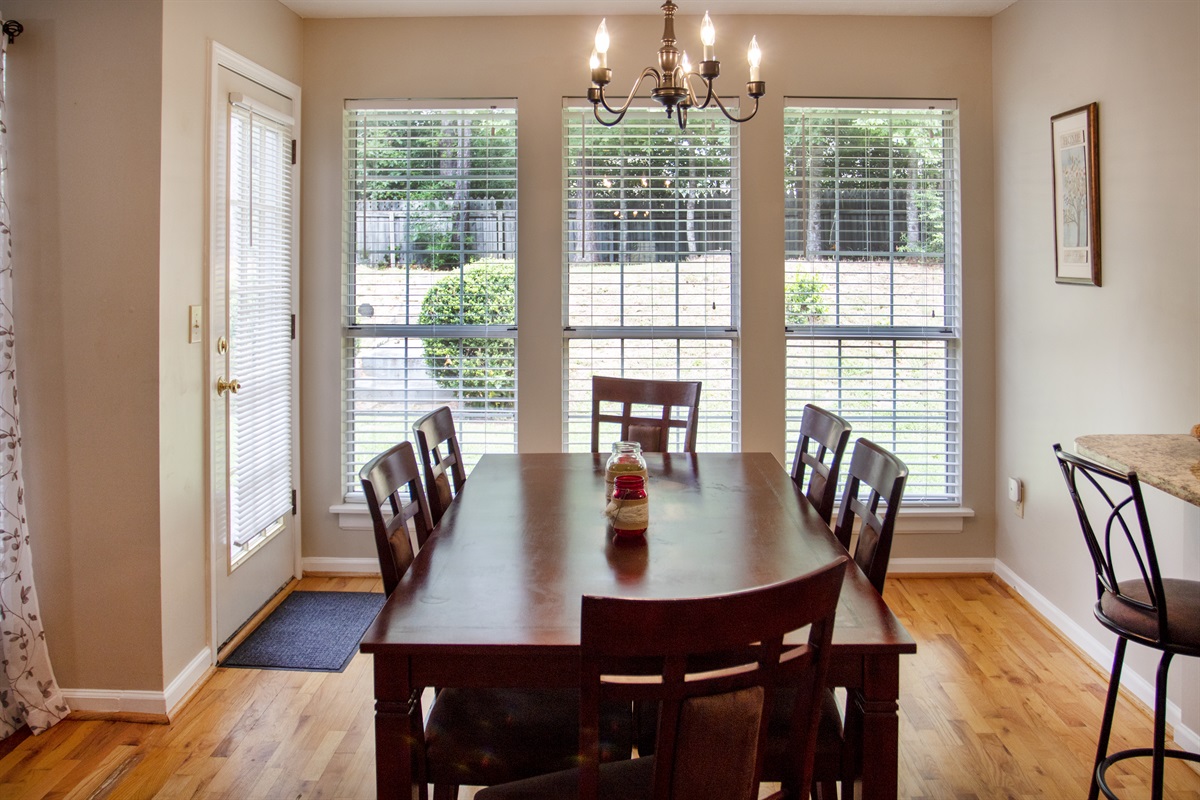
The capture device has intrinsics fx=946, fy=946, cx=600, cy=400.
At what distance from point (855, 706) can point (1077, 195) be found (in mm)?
2455

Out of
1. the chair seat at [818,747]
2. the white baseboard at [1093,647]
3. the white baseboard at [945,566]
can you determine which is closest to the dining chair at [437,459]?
the chair seat at [818,747]

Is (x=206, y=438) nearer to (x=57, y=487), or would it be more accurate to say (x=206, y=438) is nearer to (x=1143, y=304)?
(x=57, y=487)

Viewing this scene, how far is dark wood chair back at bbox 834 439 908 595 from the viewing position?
1.95 meters

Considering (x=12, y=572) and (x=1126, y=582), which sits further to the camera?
(x=12, y=572)

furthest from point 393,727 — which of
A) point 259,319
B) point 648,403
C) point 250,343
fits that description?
point 259,319

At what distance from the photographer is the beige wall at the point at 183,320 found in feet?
9.50

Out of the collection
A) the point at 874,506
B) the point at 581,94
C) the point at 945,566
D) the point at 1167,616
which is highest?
the point at 581,94

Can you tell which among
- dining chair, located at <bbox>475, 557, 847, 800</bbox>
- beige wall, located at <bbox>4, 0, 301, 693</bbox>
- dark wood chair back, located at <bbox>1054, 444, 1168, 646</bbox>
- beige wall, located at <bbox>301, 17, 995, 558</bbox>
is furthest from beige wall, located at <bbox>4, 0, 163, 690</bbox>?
dark wood chair back, located at <bbox>1054, 444, 1168, 646</bbox>

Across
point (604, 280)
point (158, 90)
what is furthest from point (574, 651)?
point (604, 280)

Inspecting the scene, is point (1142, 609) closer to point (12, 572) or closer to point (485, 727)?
point (485, 727)

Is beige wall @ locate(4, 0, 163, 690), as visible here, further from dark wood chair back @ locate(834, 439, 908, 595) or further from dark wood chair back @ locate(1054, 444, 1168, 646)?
dark wood chair back @ locate(1054, 444, 1168, 646)

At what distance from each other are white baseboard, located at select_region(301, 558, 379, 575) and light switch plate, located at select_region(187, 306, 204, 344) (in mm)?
1520

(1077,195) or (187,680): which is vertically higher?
(1077,195)

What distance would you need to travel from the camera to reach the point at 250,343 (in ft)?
11.9
